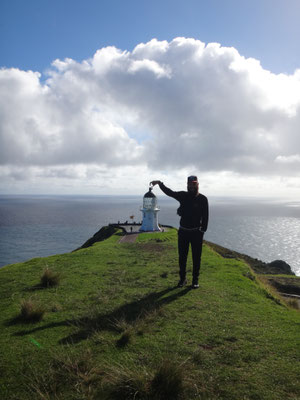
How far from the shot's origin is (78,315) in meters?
5.85

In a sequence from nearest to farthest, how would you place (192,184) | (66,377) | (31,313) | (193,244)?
(66,377)
(31,313)
(192,184)
(193,244)

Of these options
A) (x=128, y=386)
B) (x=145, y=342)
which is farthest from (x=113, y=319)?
(x=128, y=386)

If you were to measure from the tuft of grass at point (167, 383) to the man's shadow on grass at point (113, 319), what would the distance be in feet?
5.86

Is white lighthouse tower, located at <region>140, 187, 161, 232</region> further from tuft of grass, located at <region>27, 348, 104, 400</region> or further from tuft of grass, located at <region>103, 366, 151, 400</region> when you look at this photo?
tuft of grass, located at <region>103, 366, 151, 400</region>

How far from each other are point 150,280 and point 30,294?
3719mm

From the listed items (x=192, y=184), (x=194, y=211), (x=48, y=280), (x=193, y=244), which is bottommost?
(x=48, y=280)

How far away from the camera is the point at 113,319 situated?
5.59 m

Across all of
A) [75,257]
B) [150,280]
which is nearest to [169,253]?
[75,257]

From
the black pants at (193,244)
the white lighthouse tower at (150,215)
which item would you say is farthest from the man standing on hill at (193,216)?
the white lighthouse tower at (150,215)

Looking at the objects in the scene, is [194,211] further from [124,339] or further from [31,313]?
[31,313]

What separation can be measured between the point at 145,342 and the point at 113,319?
121 centimetres

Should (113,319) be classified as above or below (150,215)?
below

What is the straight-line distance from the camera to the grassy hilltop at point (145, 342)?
3.38 metres

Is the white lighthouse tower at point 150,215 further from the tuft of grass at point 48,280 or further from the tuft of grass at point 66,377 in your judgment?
the tuft of grass at point 66,377
